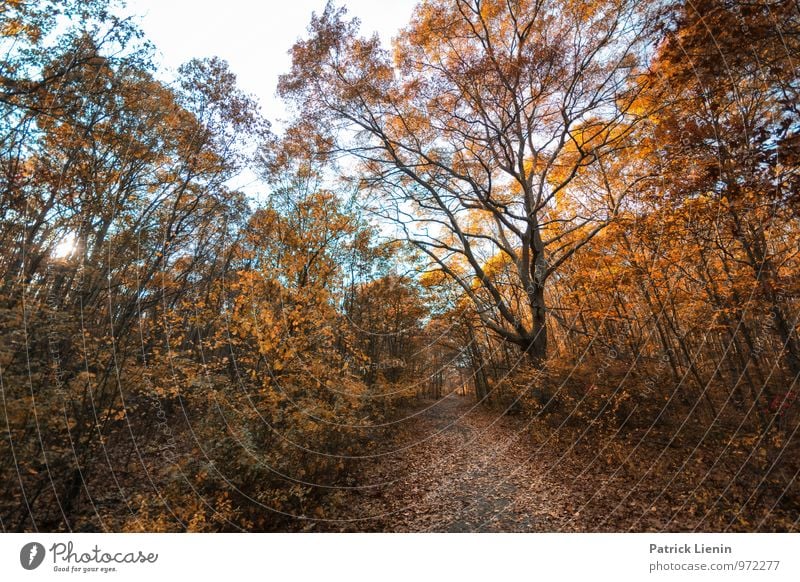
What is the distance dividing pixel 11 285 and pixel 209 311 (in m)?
2.17

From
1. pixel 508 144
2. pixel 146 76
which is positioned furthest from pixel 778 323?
pixel 146 76

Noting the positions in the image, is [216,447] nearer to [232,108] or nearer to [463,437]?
[232,108]

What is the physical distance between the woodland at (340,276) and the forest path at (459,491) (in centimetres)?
5

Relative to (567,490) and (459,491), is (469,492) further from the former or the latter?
(567,490)

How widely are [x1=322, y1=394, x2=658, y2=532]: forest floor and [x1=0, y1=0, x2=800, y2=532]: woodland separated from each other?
51mm

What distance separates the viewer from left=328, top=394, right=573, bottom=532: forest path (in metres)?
4.01

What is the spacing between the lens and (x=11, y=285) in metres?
3.03
